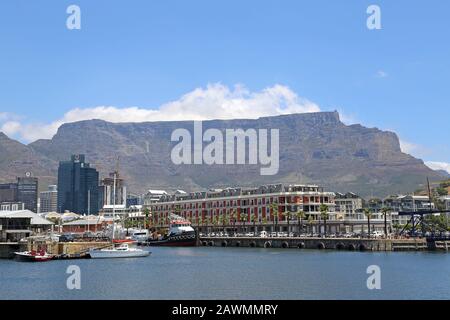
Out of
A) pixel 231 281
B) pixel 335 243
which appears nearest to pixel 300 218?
pixel 335 243

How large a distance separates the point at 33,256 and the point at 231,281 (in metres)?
48.0

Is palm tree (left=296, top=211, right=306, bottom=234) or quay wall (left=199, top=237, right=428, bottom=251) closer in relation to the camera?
quay wall (left=199, top=237, right=428, bottom=251)

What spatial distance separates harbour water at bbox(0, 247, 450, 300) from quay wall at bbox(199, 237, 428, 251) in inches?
1636

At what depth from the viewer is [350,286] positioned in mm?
63719

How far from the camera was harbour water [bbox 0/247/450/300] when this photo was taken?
2290 inches

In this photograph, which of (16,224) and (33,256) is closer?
(33,256)

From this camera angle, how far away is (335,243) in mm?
146875

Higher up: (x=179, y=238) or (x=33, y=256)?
(x=33, y=256)

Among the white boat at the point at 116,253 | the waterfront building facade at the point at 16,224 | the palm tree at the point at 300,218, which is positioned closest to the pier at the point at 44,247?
the white boat at the point at 116,253

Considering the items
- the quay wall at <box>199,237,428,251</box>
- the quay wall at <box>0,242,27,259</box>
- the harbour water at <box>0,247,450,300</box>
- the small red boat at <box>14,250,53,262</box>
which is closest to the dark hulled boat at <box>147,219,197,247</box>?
the quay wall at <box>199,237,428,251</box>

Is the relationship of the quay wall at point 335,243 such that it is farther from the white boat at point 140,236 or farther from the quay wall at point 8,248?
the quay wall at point 8,248

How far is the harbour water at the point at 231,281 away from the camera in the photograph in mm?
58156
